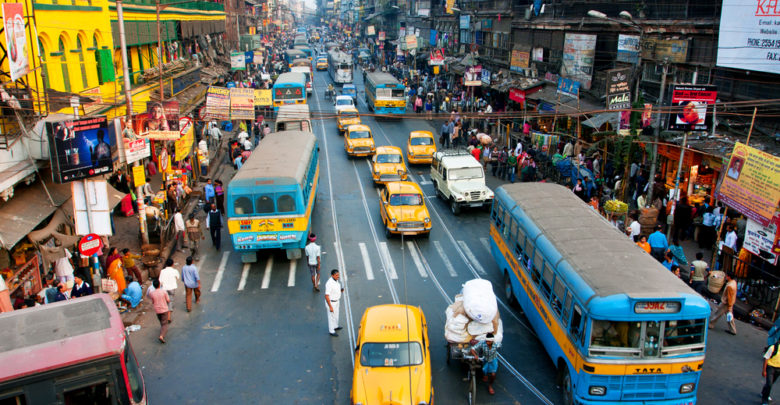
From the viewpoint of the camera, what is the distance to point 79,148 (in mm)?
14500

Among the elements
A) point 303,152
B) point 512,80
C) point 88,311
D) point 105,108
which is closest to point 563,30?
point 512,80

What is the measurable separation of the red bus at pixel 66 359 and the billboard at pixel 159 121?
9813 millimetres

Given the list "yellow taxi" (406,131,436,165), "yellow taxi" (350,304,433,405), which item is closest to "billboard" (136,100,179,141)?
"yellow taxi" (350,304,433,405)

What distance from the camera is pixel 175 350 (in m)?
13.0

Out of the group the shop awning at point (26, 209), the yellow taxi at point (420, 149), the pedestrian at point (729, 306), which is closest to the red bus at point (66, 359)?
the shop awning at point (26, 209)

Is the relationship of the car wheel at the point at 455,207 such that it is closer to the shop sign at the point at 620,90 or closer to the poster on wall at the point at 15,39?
the shop sign at the point at 620,90

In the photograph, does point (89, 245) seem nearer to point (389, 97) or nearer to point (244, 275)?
point (244, 275)

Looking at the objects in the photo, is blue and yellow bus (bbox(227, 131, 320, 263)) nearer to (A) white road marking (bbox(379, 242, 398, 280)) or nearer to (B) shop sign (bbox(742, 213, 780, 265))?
(A) white road marking (bbox(379, 242, 398, 280))

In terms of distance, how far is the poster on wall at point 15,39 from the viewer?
13086 mm

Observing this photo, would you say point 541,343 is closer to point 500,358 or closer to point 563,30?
point 500,358

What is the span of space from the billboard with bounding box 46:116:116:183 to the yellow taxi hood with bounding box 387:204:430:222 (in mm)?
9071

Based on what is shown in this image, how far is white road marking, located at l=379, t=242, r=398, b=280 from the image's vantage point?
17.2 m

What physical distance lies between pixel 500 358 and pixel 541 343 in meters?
1.08

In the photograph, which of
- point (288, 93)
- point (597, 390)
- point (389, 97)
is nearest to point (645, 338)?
point (597, 390)
